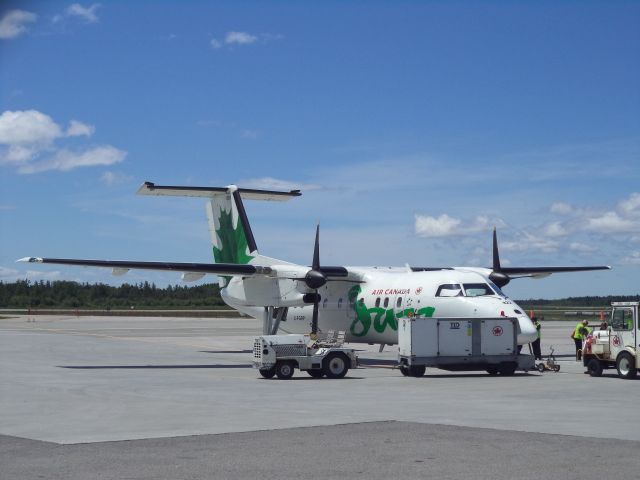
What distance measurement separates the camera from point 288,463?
10742 mm

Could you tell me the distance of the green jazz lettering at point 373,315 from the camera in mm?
27908

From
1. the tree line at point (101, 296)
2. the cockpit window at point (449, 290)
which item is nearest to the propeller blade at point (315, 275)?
the cockpit window at point (449, 290)

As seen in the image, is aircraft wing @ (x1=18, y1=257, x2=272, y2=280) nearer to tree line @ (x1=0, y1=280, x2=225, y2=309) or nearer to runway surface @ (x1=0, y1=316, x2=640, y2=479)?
runway surface @ (x1=0, y1=316, x2=640, y2=479)

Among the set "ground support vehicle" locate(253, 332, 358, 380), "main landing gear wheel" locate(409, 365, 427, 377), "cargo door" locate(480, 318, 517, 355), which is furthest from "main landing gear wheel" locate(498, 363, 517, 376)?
"ground support vehicle" locate(253, 332, 358, 380)

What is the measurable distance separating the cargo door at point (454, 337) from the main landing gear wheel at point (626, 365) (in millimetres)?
3882

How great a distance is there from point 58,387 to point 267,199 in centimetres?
1891

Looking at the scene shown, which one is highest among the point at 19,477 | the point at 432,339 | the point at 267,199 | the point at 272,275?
the point at 267,199

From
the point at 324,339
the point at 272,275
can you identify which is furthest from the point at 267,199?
the point at 324,339

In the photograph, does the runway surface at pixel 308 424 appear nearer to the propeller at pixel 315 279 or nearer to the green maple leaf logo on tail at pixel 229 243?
the propeller at pixel 315 279

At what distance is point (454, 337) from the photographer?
25000 mm

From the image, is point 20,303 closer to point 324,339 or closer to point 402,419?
point 324,339

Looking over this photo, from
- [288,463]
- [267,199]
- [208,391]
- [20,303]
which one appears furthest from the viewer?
[20,303]

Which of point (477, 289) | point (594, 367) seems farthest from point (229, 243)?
point (594, 367)

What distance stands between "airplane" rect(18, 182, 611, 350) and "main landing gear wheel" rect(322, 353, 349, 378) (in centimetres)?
416
